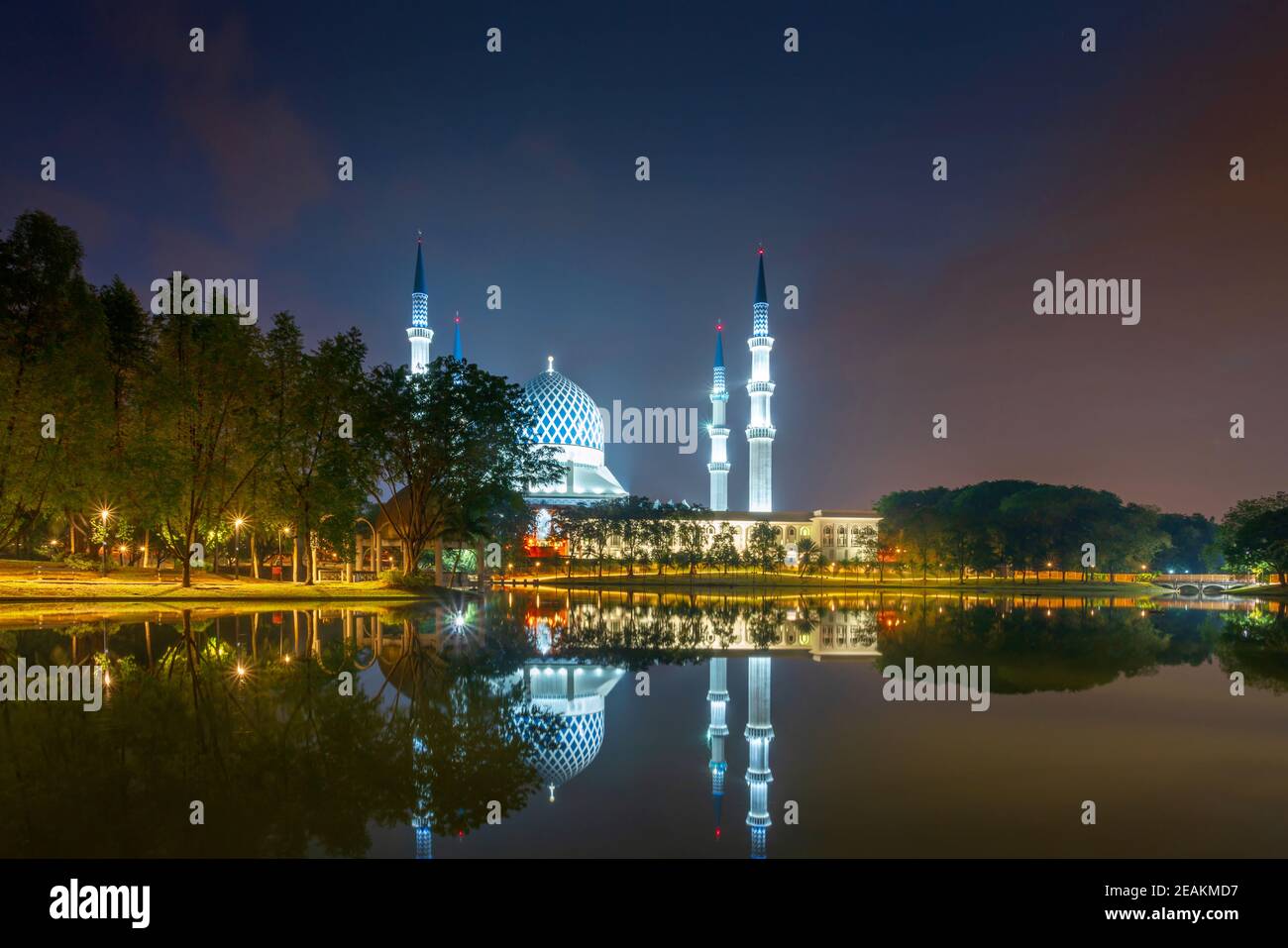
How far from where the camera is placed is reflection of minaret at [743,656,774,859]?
7336 millimetres

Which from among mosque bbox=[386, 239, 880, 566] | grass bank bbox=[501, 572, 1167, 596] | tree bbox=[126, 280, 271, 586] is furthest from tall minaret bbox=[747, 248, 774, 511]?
tree bbox=[126, 280, 271, 586]

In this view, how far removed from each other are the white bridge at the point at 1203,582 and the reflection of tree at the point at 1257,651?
41.8 metres

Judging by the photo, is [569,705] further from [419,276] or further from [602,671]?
[419,276]

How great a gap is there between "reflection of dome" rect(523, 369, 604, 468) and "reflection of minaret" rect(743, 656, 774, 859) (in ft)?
285

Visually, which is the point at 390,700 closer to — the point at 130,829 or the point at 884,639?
the point at 130,829

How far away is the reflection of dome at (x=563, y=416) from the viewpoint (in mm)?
102062

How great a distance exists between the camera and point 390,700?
12.6 m

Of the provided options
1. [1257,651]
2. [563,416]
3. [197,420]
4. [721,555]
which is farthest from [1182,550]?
[197,420]

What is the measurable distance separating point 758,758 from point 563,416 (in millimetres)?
94412

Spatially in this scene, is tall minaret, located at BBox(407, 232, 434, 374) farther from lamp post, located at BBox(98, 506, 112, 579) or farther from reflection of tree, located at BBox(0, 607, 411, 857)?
Answer: reflection of tree, located at BBox(0, 607, 411, 857)

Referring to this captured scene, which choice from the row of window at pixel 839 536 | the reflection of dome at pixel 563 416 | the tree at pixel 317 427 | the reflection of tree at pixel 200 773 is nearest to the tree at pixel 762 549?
the row of window at pixel 839 536

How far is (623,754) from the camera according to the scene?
9.92 metres
